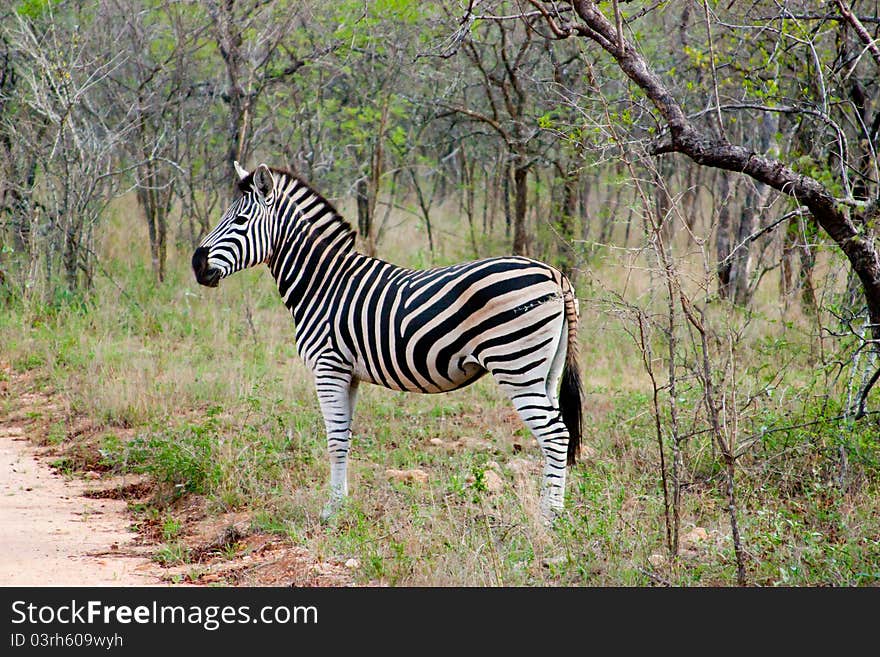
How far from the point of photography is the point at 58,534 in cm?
600

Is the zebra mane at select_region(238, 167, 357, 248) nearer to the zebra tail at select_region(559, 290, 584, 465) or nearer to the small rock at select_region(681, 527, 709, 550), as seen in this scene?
the zebra tail at select_region(559, 290, 584, 465)

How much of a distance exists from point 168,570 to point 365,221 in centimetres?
1004

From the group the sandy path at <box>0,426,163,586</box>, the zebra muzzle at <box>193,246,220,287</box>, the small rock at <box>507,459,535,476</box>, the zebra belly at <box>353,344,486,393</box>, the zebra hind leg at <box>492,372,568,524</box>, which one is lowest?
the sandy path at <box>0,426,163,586</box>

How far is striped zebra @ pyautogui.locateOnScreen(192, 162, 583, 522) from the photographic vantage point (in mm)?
5852

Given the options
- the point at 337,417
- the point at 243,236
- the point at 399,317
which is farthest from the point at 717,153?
the point at 243,236

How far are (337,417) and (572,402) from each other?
1498mm

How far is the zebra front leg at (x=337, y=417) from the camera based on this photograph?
6.27 meters

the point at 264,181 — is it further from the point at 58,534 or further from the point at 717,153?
the point at 717,153

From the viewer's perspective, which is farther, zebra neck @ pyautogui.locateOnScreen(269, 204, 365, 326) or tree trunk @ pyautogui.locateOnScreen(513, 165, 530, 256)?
tree trunk @ pyautogui.locateOnScreen(513, 165, 530, 256)

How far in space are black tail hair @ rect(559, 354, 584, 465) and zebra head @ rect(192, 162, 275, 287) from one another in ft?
7.12

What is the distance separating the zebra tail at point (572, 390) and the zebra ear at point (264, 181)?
2.12 m

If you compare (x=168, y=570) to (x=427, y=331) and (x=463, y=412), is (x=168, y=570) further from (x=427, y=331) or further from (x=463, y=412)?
(x=463, y=412)

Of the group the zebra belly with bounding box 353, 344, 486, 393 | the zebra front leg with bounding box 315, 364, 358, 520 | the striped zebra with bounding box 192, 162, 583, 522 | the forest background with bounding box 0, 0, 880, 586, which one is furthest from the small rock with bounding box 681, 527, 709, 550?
the zebra front leg with bounding box 315, 364, 358, 520
